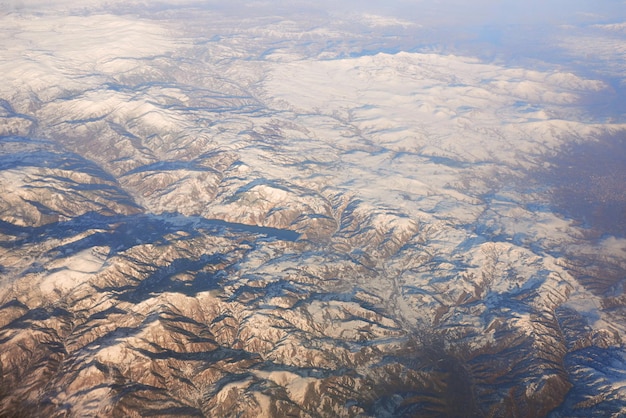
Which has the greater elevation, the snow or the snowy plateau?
the snow

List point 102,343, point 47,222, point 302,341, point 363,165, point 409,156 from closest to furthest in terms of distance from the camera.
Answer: point 102,343
point 302,341
point 47,222
point 363,165
point 409,156

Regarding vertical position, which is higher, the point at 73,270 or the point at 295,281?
the point at 73,270

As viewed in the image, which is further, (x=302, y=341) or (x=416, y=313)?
(x=416, y=313)

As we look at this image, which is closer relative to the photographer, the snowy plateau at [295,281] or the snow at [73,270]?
the snowy plateau at [295,281]

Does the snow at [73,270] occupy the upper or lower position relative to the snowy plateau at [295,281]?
upper

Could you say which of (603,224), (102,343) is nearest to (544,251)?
(603,224)

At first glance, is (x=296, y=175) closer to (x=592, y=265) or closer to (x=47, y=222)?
(x=47, y=222)

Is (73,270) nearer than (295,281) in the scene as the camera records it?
Yes

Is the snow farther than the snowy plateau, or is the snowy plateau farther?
the snow

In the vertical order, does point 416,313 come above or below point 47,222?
below

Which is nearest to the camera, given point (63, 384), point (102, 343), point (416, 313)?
point (63, 384)
